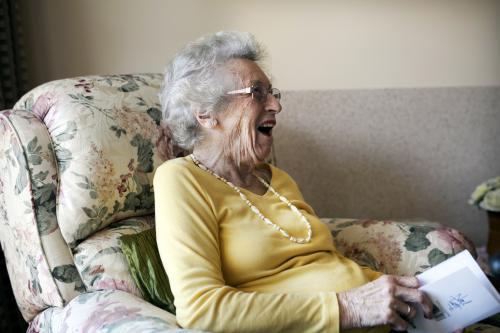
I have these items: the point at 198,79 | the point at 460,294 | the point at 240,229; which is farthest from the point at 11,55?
the point at 460,294

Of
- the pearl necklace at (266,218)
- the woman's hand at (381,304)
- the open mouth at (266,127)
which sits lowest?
the woman's hand at (381,304)

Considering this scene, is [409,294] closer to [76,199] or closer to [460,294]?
[460,294]

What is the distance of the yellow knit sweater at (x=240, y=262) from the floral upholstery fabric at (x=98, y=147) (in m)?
0.16

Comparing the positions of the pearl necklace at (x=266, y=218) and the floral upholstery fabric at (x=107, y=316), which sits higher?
the pearl necklace at (x=266, y=218)

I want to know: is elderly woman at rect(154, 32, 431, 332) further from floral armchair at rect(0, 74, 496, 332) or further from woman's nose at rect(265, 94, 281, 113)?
floral armchair at rect(0, 74, 496, 332)

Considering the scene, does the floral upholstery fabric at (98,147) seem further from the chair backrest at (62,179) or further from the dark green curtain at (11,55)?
the dark green curtain at (11,55)

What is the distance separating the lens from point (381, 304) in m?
1.07

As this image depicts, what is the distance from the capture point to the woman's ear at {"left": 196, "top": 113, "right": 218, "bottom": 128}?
1268mm

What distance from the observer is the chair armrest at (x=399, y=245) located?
4.61ft

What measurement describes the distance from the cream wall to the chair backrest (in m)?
0.66

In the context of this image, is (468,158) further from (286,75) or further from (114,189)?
(114,189)

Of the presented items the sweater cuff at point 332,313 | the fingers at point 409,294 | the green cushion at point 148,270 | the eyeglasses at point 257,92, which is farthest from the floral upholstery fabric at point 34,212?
the fingers at point 409,294

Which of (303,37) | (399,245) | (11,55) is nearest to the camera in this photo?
(399,245)

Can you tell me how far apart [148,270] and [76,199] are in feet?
0.74
